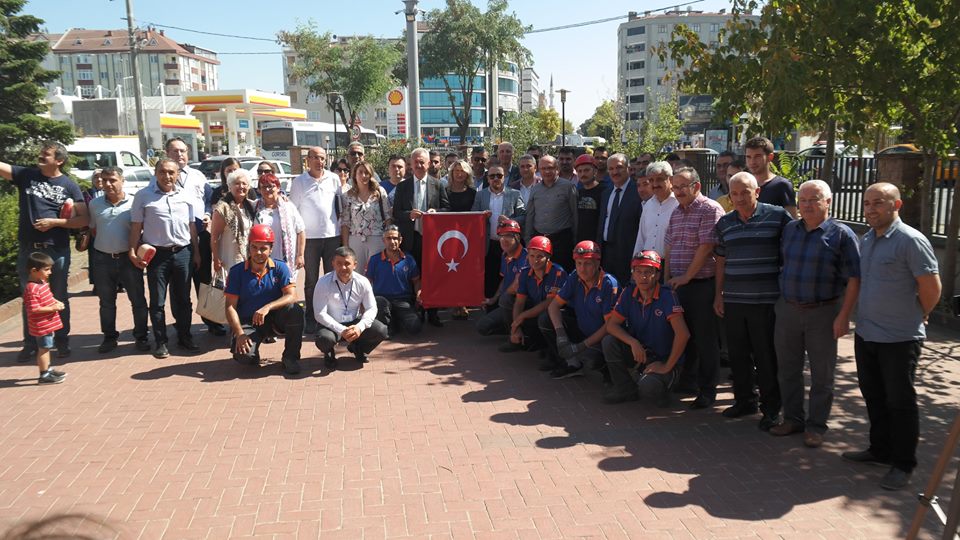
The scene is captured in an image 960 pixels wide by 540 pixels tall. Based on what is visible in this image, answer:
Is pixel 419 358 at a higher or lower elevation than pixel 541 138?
lower

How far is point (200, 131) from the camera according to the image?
6278cm

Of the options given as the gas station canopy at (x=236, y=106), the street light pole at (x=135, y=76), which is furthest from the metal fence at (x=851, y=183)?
the gas station canopy at (x=236, y=106)

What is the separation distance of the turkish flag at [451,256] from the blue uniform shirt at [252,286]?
188 centimetres

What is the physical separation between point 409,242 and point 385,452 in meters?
3.97

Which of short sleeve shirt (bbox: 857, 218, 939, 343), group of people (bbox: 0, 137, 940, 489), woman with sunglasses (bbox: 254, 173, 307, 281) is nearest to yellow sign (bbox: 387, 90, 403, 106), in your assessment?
group of people (bbox: 0, 137, 940, 489)

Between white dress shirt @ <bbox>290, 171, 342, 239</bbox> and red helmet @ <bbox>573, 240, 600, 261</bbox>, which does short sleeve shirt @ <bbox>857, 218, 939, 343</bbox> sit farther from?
white dress shirt @ <bbox>290, 171, 342, 239</bbox>

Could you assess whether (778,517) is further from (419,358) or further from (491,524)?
(419,358)

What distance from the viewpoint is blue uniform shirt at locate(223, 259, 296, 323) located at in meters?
7.22

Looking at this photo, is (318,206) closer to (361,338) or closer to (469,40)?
(361,338)

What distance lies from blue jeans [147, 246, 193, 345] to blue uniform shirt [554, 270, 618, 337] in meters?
3.92

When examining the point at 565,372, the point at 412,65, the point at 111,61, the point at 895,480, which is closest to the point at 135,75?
the point at 412,65

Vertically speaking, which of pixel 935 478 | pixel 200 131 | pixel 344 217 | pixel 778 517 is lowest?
pixel 778 517

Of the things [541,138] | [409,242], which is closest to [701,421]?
[409,242]

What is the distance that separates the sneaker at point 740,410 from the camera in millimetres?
5834
